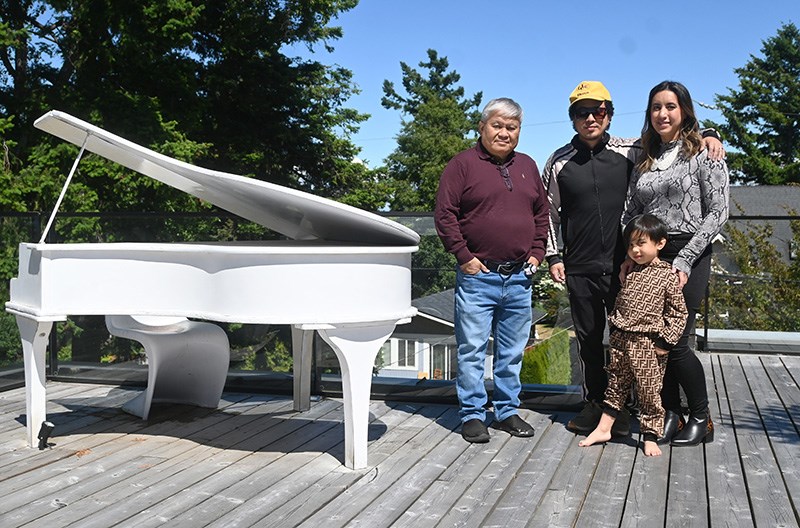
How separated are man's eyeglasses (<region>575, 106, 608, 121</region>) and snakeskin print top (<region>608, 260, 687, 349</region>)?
2.45 feet

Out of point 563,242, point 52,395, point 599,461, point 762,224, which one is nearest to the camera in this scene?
point 599,461

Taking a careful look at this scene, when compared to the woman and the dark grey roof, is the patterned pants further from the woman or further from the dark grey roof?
the dark grey roof

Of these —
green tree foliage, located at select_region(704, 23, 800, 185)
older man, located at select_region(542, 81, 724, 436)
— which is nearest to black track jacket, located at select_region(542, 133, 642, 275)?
older man, located at select_region(542, 81, 724, 436)

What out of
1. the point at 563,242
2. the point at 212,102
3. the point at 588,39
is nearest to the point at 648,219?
the point at 563,242

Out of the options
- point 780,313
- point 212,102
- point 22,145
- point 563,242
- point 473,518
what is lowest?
point 473,518

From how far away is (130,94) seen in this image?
1797cm

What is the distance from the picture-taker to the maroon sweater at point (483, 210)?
4.06 m

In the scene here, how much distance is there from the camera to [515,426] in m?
4.26

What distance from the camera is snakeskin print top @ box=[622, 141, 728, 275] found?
12.7 ft

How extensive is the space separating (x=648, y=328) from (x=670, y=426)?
21.0 inches

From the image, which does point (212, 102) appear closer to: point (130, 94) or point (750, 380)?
point (130, 94)

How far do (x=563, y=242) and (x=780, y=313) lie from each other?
3220mm

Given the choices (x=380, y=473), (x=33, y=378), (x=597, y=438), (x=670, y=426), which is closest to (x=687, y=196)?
(x=670, y=426)

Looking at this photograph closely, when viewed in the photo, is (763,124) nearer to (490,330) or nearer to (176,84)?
(176,84)
